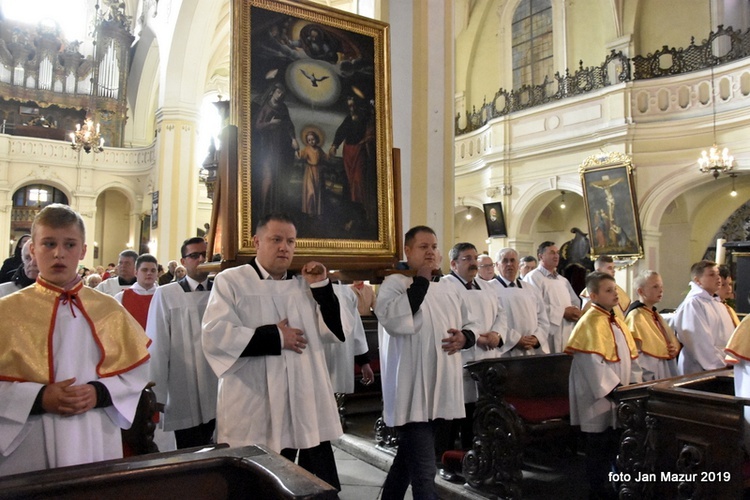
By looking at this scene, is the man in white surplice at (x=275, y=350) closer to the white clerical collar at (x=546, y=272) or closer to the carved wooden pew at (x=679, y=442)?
the carved wooden pew at (x=679, y=442)

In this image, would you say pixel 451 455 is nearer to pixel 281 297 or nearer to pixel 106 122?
pixel 281 297

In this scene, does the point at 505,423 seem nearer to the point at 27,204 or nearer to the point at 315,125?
the point at 315,125

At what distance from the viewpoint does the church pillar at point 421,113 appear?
5.56 meters

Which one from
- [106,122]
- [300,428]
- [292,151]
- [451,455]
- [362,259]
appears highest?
[106,122]

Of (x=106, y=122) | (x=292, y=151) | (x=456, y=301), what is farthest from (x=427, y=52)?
(x=106, y=122)

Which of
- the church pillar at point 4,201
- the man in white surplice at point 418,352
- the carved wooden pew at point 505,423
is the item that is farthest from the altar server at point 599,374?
the church pillar at point 4,201

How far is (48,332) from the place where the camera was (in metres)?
2.15

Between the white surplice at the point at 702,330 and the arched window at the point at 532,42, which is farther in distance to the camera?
the arched window at the point at 532,42

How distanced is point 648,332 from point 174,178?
462 inches

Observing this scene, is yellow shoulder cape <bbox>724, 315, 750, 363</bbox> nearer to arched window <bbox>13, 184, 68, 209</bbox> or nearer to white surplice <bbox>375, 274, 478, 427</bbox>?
white surplice <bbox>375, 274, 478, 427</bbox>

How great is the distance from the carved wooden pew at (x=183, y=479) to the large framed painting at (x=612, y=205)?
11.1 meters

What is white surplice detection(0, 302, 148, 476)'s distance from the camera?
6.66ft

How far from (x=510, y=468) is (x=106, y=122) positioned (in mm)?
21350

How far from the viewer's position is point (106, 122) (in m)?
21.5
